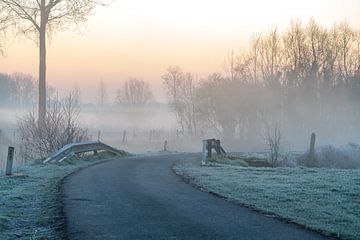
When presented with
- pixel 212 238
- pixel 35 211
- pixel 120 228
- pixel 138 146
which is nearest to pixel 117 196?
pixel 35 211

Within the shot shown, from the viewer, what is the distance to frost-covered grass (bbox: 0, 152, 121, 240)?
311 inches

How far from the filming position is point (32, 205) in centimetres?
1021

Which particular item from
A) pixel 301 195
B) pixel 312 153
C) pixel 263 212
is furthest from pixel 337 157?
pixel 263 212

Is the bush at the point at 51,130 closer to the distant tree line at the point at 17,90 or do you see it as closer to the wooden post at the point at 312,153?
the wooden post at the point at 312,153

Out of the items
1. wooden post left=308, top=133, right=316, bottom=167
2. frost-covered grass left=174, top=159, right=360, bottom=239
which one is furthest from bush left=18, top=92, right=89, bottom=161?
wooden post left=308, top=133, right=316, bottom=167

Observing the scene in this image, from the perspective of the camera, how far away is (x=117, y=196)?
1153 centimetres

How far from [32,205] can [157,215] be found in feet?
9.18

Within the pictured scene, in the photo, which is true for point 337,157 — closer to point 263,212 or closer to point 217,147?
point 217,147

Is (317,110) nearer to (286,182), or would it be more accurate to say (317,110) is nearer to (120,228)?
(286,182)

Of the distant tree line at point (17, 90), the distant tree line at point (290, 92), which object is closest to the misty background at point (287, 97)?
the distant tree line at point (290, 92)

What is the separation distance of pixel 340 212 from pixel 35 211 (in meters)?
5.86

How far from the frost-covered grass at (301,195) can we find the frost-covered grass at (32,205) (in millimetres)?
3902

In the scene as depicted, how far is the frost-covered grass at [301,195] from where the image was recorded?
8781mm

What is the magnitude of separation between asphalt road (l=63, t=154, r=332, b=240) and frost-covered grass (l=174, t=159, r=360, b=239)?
0.48m
